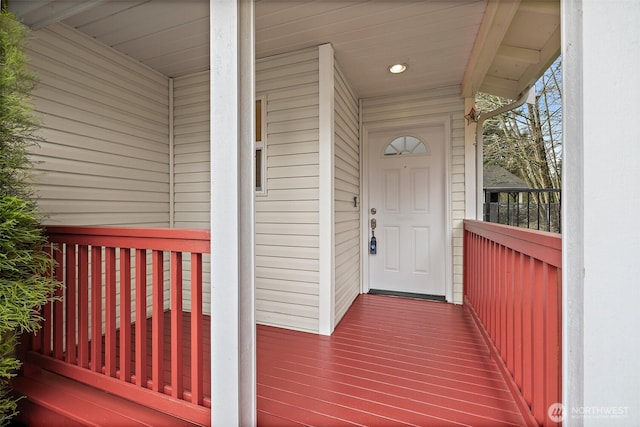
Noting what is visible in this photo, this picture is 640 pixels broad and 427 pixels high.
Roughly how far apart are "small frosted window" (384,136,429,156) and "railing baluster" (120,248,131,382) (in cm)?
304

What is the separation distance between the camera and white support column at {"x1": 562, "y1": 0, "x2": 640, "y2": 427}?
32.3 inches

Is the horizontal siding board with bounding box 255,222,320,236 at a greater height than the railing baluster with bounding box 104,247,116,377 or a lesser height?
greater

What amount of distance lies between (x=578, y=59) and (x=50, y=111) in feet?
9.91

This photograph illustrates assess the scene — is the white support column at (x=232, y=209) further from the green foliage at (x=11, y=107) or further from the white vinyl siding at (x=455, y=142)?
the white vinyl siding at (x=455, y=142)

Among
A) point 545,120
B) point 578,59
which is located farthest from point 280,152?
point 545,120

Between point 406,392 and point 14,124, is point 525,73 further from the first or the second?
point 14,124

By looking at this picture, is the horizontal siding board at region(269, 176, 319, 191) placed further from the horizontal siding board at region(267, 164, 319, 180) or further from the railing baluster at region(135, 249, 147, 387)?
the railing baluster at region(135, 249, 147, 387)

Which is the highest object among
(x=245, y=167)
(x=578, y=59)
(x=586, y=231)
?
(x=578, y=59)

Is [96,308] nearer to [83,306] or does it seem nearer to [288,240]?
[83,306]

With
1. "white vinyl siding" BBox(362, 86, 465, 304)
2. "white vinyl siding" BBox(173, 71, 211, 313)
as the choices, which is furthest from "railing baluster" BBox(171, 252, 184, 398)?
"white vinyl siding" BBox(362, 86, 465, 304)

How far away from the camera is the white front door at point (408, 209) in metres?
3.57

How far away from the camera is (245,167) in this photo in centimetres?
129

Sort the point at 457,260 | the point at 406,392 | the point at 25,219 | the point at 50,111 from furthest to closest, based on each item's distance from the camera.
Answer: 1. the point at 457,260
2. the point at 50,111
3. the point at 406,392
4. the point at 25,219

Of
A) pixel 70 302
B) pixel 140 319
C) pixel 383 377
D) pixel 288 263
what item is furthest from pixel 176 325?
pixel 288 263
